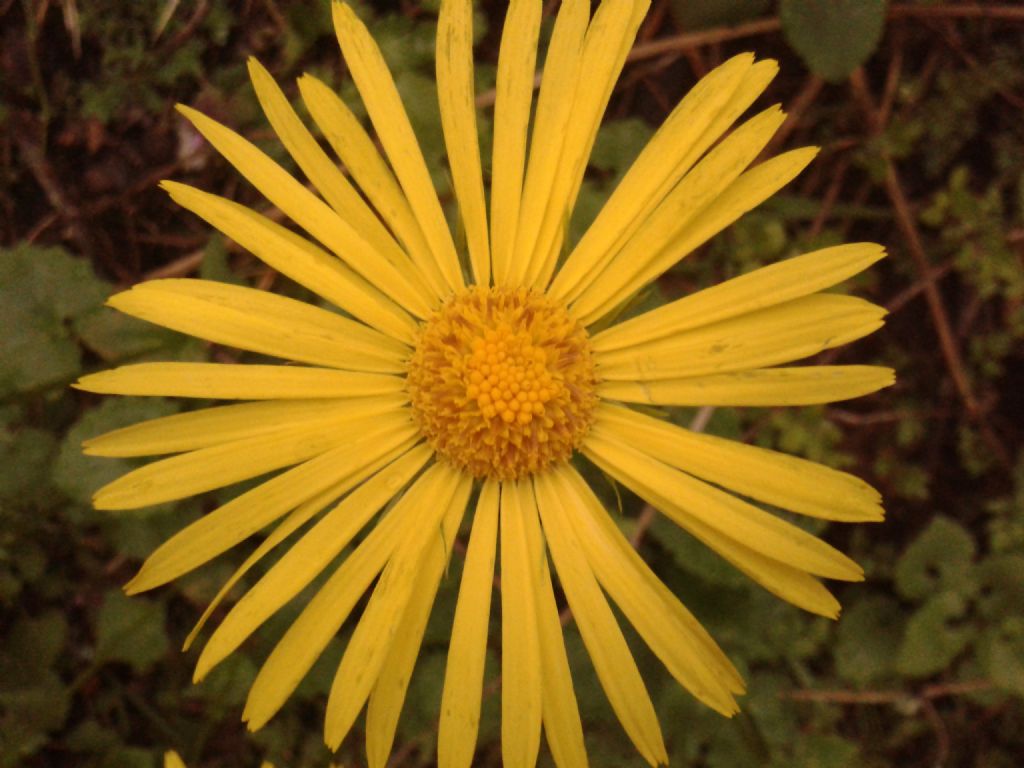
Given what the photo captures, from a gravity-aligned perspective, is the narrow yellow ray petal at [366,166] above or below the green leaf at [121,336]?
above

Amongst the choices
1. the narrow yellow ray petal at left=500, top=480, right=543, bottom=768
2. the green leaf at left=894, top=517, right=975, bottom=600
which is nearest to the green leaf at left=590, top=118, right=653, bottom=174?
the narrow yellow ray petal at left=500, top=480, right=543, bottom=768

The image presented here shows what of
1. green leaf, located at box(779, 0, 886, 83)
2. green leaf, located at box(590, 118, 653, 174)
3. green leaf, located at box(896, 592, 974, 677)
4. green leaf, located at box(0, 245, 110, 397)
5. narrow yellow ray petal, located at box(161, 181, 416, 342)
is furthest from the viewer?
green leaf, located at box(896, 592, 974, 677)

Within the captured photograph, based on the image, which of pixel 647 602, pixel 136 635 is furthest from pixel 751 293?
pixel 136 635

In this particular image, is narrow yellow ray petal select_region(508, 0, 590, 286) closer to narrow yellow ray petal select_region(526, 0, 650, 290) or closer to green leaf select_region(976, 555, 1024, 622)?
narrow yellow ray petal select_region(526, 0, 650, 290)

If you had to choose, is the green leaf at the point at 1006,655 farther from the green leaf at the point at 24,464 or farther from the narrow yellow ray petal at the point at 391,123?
the green leaf at the point at 24,464

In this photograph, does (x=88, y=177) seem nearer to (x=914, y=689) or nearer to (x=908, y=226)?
(x=908, y=226)

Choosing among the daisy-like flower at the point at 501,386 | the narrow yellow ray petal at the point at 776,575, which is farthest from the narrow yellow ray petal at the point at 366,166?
the narrow yellow ray petal at the point at 776,575

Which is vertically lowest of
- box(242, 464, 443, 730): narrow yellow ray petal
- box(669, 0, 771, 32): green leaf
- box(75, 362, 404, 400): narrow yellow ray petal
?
box(242, 464, 443, 730): narrow yellow ray petal
